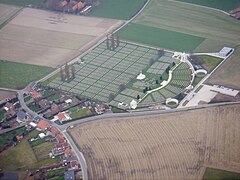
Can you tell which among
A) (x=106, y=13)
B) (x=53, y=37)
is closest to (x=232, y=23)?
(x=106, y=13)

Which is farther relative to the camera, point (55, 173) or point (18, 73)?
point (18, 73)

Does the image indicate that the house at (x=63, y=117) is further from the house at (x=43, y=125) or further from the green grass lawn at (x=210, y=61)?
the green grass lawn at (x=210, y=61)

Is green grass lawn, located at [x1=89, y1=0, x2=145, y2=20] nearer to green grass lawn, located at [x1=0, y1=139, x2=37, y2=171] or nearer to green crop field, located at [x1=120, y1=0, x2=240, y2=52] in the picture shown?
green crop field, located at [x1=120, y1=0, x2=240, y2=52]

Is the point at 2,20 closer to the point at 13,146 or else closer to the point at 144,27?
the point at 144,27

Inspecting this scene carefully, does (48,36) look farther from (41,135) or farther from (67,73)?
(41,135)

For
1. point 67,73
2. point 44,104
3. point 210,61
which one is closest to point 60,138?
point 44,104

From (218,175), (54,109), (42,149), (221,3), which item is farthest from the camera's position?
(221,3)

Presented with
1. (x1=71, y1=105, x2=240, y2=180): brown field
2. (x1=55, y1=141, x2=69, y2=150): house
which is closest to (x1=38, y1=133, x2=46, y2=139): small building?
(x1=55, y1=141, x2=69, y2=150): house
